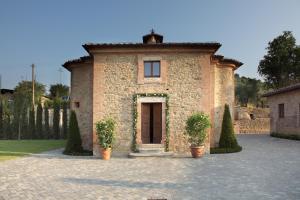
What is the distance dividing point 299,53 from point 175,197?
37083 mm

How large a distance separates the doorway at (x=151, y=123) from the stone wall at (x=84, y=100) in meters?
3.18

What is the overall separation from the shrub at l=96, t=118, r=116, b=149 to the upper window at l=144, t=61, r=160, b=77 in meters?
3.27

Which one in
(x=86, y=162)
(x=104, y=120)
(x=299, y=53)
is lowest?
(x=86, y=162)

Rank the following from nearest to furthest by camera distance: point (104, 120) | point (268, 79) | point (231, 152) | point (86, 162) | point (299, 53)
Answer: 1. point (86, 162)
2. point (104, 120)
3. point (231, 152)
4. point (299, 53)
5. point (268, 79)

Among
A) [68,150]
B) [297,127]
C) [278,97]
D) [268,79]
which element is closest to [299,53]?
[268,79]

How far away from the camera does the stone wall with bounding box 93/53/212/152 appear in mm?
14867

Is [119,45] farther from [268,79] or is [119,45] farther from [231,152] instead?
[268,79]

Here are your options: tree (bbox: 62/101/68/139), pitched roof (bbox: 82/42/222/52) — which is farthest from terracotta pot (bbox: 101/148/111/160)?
tree (bbox: 62/101/68/139)

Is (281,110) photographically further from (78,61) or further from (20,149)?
(20,149)

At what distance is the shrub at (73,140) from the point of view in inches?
605

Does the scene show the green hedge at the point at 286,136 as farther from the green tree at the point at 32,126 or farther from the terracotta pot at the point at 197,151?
the green tree at the point at 32,126

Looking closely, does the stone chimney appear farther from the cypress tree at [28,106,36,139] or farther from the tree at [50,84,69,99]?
the tree at [50,84,69,99]

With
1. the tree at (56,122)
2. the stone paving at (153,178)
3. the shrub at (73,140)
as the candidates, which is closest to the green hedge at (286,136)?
the stone paving at (153,178)

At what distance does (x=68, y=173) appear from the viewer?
1005 centimetres
